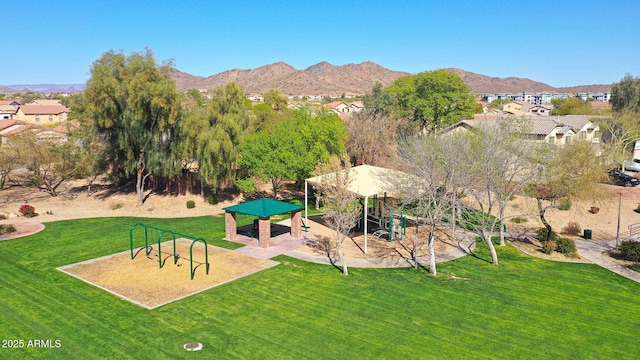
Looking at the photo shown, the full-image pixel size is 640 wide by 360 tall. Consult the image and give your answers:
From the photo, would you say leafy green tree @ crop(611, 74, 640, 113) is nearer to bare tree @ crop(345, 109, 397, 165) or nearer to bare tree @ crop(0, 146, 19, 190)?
bare tree @ crop(345, 109, 397, 165)

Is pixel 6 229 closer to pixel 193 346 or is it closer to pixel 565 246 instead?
pixel 193 346

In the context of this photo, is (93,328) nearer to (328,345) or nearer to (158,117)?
(328,345)

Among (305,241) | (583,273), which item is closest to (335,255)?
(305,241)

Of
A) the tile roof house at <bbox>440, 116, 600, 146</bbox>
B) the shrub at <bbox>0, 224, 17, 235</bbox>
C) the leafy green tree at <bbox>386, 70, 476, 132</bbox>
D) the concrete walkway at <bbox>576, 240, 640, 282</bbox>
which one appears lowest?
the concrete walkway at <bbox>576, 240, 640, 282</bbox>

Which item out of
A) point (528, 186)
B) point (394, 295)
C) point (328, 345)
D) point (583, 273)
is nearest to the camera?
point (328, 345)

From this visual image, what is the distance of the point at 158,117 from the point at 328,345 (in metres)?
27.1

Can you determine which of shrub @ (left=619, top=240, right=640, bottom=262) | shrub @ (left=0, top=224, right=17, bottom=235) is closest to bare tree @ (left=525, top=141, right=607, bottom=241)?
shrub @ (left=619, top=240, right=640, bottom=262)

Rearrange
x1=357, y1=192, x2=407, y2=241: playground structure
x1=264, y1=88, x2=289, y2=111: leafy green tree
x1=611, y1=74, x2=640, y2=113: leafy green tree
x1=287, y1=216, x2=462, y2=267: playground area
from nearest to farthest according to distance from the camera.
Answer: x1=287, y1=216, x2=462, y2=267: playground area
x1=357, y1=192, x2=407, y2=241: playground structure
x1=611, y1=74, x2=640, y2=113: leafy green tree
x1=264, y1=88, x2=289, y2=111: leafy green tree

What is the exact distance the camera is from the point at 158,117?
118 feet

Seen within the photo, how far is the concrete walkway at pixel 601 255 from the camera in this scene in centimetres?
2164

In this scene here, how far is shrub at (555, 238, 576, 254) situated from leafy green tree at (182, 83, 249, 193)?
24243 millimetres

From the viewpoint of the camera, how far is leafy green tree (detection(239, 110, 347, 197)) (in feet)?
113

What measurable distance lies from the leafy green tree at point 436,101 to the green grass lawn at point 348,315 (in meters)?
37.1

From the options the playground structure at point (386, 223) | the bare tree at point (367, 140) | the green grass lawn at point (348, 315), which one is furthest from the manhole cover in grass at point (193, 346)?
the bare tree at point (367, 140)
